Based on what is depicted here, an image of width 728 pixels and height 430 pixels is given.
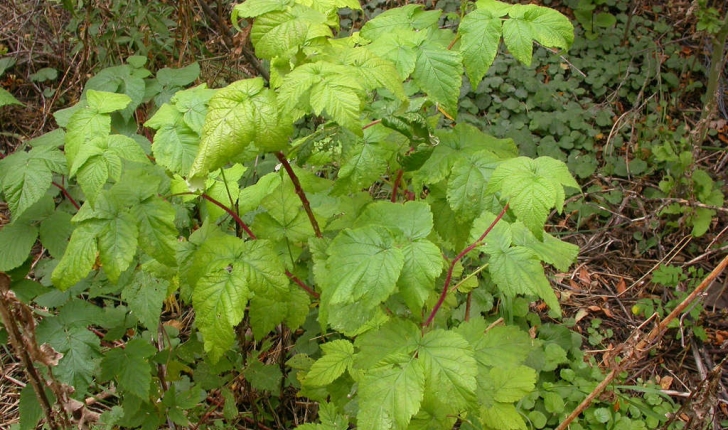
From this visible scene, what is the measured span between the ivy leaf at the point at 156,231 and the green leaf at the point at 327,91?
44 centimetres

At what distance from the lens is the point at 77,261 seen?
1.37 m

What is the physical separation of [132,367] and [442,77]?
1297mm

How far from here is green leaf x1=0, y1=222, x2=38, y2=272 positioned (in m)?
1.70

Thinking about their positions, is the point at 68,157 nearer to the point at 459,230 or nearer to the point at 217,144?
Result: the point at 217,144

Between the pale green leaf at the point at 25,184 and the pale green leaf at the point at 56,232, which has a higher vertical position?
the pale green leaf at the point at 25,184

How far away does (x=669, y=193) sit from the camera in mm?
3297

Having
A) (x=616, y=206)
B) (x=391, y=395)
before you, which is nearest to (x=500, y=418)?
(x=391, y=395)

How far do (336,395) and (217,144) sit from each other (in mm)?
1061

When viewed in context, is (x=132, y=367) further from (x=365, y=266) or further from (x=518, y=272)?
(x=518, y=272)

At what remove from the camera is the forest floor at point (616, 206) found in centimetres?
278

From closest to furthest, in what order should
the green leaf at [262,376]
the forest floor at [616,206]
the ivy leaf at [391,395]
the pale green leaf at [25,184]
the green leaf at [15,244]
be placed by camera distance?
the ivy leaf at [391,395] → the pale green leaf at [25,184] → the green leaf at [15,244] → the green leaf at [262,376] → the forest floor at [616,206]

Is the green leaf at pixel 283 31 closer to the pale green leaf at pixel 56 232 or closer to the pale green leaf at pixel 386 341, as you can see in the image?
the pale green leaf at pixel 386 341

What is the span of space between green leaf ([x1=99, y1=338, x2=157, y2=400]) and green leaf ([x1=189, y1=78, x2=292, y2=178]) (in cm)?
94

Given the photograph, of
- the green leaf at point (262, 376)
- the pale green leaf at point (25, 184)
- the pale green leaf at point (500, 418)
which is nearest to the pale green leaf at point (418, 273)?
the pale green leaf at point (500, 418)
